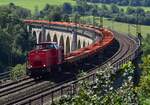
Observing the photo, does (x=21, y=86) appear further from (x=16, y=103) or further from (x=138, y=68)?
(x=138, y=68)

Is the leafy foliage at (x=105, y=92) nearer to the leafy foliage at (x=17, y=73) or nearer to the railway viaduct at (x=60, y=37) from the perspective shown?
the leafy foliage at (x=17, y=73)

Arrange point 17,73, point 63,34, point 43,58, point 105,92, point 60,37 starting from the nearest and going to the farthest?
point 105,92, point 43,58, point 17,73, point 63,34, point 60,37

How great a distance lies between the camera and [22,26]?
148m

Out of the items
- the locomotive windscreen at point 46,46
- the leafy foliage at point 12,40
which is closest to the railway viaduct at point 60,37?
the leafy foliage at point 12,40

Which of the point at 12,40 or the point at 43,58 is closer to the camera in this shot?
the point at 43,58

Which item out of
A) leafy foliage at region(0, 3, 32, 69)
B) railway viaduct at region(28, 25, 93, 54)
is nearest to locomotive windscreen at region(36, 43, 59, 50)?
railway viaduct at region(28, 25, 93, 54)

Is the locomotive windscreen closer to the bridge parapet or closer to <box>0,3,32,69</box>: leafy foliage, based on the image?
the bridge parapet

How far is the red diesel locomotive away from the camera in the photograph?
41.7 metres

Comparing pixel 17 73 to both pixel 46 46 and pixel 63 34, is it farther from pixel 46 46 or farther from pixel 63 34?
pixel 63 34

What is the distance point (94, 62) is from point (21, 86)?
18.8 m

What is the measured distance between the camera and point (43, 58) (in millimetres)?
41750

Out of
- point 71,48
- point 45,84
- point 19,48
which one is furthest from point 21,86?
point 19,48

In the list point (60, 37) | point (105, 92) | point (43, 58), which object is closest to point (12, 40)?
point (60, 37)

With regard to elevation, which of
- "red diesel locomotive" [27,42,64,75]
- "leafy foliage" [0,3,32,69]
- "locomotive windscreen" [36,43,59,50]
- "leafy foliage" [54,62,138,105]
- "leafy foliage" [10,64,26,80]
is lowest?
"leafy foliage" [0,3,32,69]
